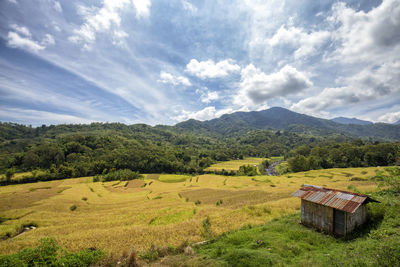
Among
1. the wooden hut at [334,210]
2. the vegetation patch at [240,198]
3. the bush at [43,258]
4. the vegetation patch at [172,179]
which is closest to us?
the bush at [43,258]

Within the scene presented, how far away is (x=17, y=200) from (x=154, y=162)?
190ft

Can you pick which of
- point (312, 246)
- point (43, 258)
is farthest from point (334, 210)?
point (43, 258)

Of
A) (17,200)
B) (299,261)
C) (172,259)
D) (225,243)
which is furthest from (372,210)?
(17,200)

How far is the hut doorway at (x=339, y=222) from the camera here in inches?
401

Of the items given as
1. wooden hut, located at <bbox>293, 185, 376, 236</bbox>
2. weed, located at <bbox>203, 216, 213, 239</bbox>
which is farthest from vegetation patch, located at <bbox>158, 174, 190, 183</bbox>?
wooden hut, located at <bbox>293, 185, 376, 236</bbox>

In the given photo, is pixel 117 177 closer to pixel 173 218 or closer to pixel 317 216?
pixel 173 218

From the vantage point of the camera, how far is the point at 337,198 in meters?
11.1

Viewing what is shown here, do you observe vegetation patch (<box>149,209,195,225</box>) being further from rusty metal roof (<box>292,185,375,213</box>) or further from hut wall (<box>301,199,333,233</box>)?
→ rusty metal roof (<box>292,185,375,213</box>)

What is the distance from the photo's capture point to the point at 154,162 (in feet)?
283

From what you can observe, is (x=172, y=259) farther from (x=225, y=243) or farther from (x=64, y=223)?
(x=64, y=223)

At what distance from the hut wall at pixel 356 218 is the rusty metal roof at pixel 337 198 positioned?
2.31 ft

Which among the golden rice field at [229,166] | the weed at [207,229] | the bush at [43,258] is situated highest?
the bush at [43,258]

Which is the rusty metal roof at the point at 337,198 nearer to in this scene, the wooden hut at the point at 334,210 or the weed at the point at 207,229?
the wooden hut at the point at 334,210

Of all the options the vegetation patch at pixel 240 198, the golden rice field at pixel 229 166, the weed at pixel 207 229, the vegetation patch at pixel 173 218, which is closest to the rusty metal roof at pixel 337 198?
the weed at pixel 207 229
